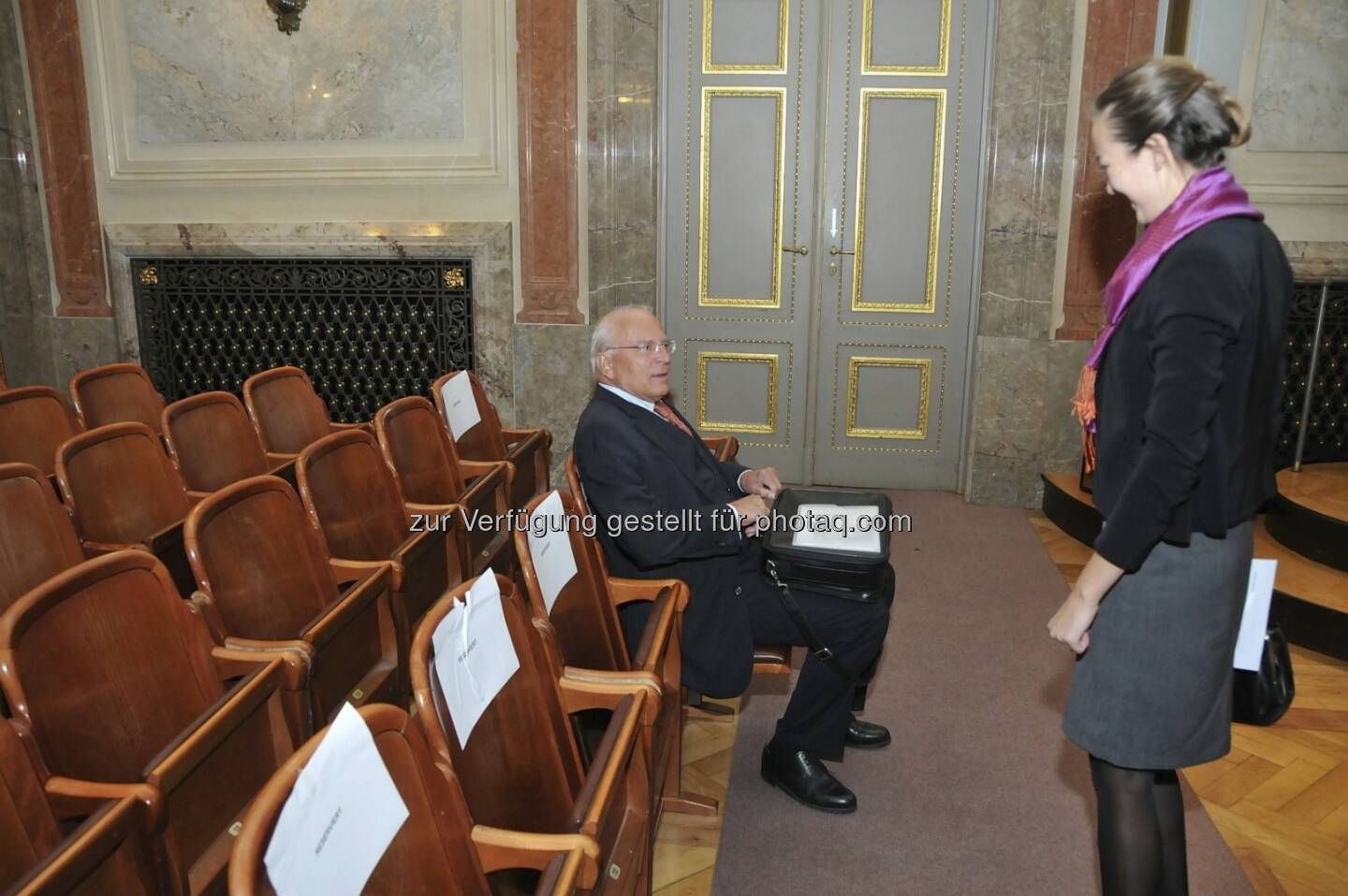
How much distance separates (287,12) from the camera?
197 inches

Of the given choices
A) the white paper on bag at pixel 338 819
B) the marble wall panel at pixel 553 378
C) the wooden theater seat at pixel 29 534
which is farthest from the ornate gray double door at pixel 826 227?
the white paper on bag at pixel 338 819

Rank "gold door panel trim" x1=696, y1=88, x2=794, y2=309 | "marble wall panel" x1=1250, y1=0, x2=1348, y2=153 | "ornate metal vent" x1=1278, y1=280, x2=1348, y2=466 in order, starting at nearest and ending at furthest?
"marble wall panel" x1=1250, y1=0, x2=1348, y2=153, "ornate metal vent" x1=1278, y1=280, x2=1348, y2=466, "gold door panel trim" x1=696, y1=88, x2=794, y2=309

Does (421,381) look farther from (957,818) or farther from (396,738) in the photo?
(396,738)

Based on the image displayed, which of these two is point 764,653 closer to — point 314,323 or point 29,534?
point 29,534

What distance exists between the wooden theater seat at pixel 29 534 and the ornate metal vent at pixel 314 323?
3.18m

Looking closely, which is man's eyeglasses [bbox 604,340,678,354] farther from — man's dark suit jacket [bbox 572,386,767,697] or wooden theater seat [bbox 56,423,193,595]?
wooden theater seat [bbox 56,423,193,595]

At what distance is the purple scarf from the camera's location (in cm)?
140

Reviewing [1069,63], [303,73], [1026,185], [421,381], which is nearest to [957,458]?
[1026,185]

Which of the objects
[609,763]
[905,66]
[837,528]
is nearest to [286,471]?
[837,528]

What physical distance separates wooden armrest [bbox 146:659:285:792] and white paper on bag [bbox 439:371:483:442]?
5.05 feet

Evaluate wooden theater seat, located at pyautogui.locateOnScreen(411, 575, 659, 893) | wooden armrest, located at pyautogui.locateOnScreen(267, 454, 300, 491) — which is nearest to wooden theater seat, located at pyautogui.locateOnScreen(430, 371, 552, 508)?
wooden armrest, located at pyautogui.locateOnScreen(267, 454, 300, 491)

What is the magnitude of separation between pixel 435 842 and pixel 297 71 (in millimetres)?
4910

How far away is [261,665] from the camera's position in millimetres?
1785

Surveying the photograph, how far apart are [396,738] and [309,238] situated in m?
4.66
